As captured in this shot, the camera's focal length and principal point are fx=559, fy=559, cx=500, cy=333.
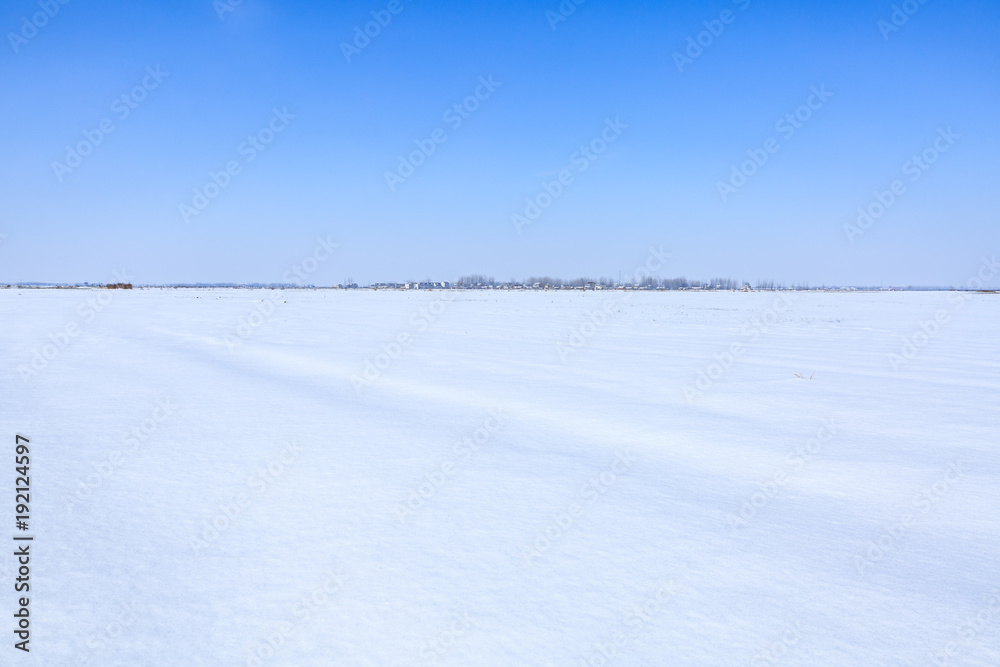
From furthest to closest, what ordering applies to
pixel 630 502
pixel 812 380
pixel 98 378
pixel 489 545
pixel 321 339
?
1. pixel 321 339
2. pixel 812 380
3. pixel 98 378
4. pixel 630 502
5. pixel 489 545

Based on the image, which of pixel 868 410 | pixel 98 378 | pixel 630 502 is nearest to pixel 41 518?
pixel 630 502

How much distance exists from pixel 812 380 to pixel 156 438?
7616mm

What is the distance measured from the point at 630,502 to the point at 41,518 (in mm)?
3086

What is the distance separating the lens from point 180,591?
2.20m

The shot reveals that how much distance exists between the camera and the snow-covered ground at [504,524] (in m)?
1.97

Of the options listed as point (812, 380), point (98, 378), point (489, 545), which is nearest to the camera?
point (489, 545)

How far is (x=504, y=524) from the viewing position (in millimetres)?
2902

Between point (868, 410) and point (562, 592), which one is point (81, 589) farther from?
point (868, 410)

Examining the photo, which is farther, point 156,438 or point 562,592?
point 156,438

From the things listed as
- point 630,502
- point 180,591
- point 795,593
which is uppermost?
point 180,591

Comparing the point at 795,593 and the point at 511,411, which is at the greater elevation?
A: the point at 795,593

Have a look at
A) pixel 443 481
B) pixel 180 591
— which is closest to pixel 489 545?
pixel 443 481

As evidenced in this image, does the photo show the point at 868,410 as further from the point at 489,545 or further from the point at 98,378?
the point at 98,378

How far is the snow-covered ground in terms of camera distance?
1969 millimetres
